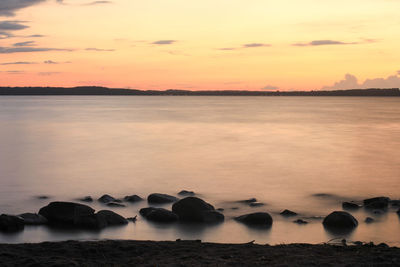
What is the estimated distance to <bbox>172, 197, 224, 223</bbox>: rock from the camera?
1544cm

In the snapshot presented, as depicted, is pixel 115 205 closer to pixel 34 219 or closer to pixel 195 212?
pixel 34 219

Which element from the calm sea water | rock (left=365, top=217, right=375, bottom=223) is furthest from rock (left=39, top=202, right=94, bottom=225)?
rock (left=365, top=217, right=375, bottom=223)

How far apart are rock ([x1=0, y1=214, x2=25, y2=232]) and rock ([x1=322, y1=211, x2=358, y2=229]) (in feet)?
29.5

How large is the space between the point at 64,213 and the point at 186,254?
613cm

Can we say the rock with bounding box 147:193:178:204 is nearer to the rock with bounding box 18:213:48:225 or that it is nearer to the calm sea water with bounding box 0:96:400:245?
the calm sea water with bounding box 0:96:400:245

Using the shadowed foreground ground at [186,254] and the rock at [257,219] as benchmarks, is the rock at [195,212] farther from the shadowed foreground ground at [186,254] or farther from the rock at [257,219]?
the shadowed foreground ground at [186,254]

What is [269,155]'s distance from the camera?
34.8 meters

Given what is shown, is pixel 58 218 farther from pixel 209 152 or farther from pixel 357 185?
pixel 209 152

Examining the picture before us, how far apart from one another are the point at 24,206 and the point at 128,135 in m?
34.6

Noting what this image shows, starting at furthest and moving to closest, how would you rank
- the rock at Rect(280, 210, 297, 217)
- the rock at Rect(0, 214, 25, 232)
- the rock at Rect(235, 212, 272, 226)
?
the rock at Rect(280, 210, 297, 217) → the rock at Rect(235, 212, 272, 226) → the rock at Rect(0, 214, 25, 232)

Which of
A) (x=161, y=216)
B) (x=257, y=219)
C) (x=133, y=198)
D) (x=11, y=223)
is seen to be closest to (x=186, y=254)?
(x=161, y=216)

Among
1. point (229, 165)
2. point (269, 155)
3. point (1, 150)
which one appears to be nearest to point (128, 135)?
point (1, 150)

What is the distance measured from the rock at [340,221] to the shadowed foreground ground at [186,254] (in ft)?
12.0

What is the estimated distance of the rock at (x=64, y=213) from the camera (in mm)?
15000
